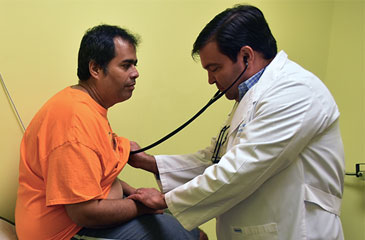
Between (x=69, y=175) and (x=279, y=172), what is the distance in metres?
0.66

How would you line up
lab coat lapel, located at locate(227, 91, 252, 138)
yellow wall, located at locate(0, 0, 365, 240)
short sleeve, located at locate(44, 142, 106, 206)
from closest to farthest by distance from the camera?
short sleeve, located at locate(44, 142, 106, 206)
lab coat lapel, located at locate(227, 91, 252, 138)
yellow wall, located at locate(0, 0, 365, 240)

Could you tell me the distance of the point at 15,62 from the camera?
1.37 m

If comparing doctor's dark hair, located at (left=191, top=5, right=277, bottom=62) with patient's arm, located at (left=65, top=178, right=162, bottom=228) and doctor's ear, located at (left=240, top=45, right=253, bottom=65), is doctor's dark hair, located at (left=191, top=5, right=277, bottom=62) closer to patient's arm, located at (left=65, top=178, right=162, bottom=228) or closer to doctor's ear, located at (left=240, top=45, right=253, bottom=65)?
doctor's ear, located at (left=240, top=45, right=253, bottom=65)

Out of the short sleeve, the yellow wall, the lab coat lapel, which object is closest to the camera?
the short sleeve

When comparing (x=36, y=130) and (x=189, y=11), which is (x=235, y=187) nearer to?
(x=36, y=130)

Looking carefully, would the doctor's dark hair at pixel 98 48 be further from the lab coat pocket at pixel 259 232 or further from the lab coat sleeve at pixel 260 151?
the lab coat pocket at pixel 259 232

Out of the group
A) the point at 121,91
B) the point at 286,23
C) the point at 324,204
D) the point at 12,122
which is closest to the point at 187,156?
the point at 121,91

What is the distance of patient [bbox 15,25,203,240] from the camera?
99 cm

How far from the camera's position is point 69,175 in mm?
976

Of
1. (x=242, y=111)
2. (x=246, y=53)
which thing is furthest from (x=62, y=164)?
(x=246, y=53)

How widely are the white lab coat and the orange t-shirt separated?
29 centimetres

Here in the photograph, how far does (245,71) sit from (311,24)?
1111 mm

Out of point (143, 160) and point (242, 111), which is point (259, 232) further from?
point (143, 160)

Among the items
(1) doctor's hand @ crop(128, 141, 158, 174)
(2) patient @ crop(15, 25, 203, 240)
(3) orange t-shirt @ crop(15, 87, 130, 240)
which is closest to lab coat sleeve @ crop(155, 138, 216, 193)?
(1) doctor's hand @ crop(128, 141, 158, 174)
